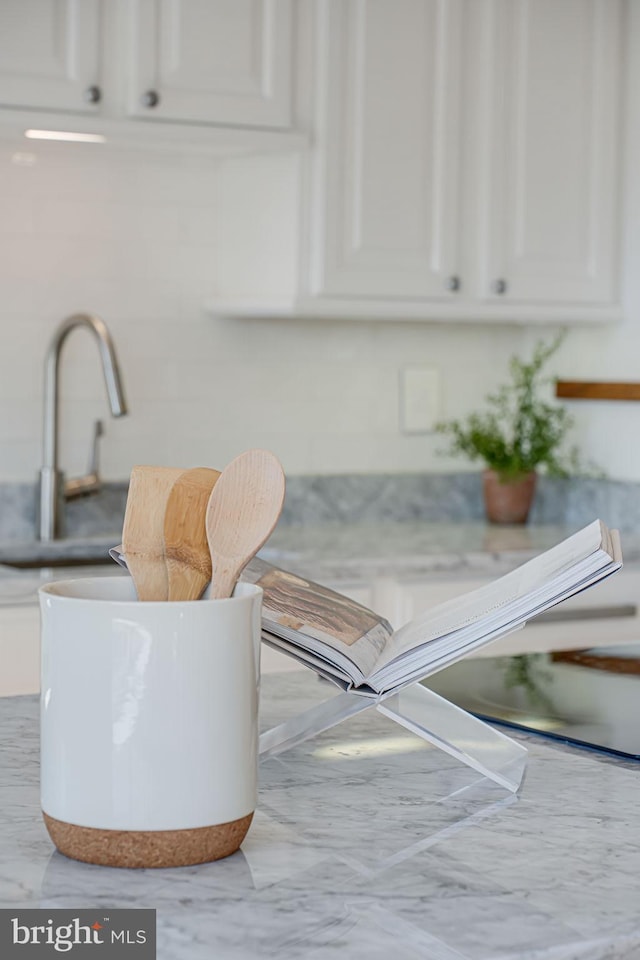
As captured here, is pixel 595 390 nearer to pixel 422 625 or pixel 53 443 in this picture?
pixel 53 443

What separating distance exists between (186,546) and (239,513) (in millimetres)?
44

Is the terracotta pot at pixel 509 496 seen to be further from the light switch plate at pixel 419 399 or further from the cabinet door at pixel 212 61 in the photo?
the cabinet door at pixel 212 61

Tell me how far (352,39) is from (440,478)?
3.81 feet

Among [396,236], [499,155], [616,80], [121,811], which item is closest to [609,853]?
[121,811]

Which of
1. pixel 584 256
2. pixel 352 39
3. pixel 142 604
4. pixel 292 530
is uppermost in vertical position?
pixel 352 39

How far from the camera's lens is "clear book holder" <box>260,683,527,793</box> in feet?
3.43

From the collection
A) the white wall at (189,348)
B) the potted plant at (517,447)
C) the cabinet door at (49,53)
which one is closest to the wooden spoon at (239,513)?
A: the cabinet door at (49,53)

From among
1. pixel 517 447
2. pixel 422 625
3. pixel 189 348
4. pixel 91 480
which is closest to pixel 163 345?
pixel 189 348

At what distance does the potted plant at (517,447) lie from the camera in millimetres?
3451

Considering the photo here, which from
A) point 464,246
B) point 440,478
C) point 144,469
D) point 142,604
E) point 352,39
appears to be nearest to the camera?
point 142,604

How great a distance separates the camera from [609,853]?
35.4 inches

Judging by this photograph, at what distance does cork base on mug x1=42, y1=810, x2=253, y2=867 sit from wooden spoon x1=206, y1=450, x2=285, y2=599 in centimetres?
16

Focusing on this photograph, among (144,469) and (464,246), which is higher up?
(464,246)

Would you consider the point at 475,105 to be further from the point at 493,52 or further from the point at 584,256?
the point at 584,256
